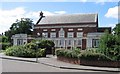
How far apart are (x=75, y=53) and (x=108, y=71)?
6.61 meters

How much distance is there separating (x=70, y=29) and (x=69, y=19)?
310cm

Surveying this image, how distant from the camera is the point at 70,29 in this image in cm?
6931

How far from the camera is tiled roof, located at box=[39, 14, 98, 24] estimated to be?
67556mm

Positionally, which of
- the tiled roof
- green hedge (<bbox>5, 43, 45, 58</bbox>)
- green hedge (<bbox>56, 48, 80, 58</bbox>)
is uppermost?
the tiled roof

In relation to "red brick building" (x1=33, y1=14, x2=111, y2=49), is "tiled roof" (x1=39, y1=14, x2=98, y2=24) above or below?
above

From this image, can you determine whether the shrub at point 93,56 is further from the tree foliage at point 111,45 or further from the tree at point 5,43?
the tree at point 5,43

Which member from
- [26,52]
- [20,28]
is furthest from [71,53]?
[20,28]

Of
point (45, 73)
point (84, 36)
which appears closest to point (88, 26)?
point (84, 36)

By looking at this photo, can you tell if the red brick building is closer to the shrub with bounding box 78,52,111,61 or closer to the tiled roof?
the tiled roof

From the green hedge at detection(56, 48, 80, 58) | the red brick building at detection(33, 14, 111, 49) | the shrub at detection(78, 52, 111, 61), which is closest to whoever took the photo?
the shrub at detection(78, 52, 111, 61)

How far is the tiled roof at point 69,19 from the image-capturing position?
222 feet

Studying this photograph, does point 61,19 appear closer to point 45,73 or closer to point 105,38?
point 105,38

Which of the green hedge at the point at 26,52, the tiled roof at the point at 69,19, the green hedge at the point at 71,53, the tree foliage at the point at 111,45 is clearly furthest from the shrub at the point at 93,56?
the tiled roof at the point at 69,19

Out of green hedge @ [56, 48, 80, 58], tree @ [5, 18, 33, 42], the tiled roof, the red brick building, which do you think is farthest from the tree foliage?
tree @ [5, 18, 33, 42]
